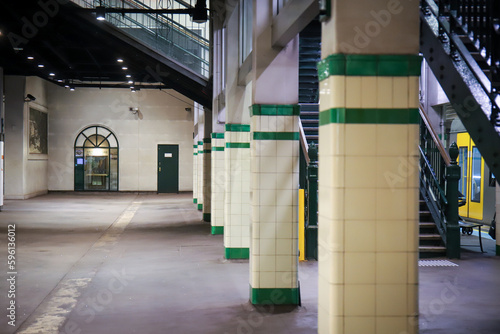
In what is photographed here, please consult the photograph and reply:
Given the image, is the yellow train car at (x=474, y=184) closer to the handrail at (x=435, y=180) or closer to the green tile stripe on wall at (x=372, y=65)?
the handrail at (x=435, y=180)

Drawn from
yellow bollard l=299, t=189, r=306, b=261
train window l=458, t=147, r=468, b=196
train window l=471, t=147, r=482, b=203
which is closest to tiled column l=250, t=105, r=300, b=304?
yellow bollard l=299, t=189, r=306, b=261

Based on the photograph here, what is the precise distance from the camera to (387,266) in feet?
13.0

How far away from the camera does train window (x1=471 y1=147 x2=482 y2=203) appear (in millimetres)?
13688

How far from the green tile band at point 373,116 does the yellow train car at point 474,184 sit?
1015cm

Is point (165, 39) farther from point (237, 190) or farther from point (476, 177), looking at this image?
point (476, 177)

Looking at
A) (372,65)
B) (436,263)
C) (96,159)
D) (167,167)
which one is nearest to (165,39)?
(436,263)

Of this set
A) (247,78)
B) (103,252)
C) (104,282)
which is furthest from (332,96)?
(103,252)

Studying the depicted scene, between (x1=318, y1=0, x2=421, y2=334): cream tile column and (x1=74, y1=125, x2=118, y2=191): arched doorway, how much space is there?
2383cm

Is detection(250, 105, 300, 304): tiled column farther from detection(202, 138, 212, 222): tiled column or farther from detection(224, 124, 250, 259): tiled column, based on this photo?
detection(202, 138, 212, 222): tiled column

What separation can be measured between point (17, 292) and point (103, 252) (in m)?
3.22

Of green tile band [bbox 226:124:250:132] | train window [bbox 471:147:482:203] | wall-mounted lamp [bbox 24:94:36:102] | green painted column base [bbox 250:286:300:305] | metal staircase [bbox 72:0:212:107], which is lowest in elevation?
green painted column base [bbox 250:286:300:305]

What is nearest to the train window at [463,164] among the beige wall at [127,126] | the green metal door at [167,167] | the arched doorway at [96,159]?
the beige wall at [127,126]

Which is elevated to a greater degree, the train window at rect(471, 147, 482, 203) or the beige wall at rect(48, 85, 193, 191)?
the beige wall at rect(48, 85, 193, 191)

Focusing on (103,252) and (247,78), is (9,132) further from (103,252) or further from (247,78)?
(247,78)
